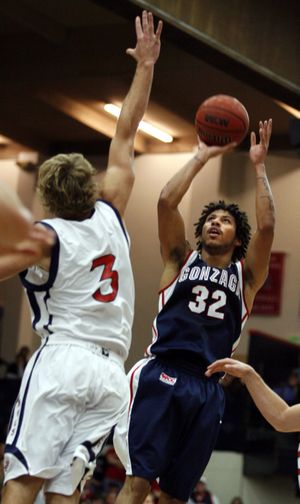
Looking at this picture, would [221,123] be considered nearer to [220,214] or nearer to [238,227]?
[220,214]

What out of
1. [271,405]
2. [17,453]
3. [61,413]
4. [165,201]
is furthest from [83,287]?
[165,201]

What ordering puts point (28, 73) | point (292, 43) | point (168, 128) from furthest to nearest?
point (168, 128) < point (28, 73) < point (292, 43)

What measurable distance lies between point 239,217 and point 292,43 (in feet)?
23.5

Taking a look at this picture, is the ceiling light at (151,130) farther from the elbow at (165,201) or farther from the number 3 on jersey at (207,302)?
the number 3 on jersey at (207,302)

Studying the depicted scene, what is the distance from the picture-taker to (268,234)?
6.76m

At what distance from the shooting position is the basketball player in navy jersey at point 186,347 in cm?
639

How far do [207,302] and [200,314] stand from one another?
0.09 meters

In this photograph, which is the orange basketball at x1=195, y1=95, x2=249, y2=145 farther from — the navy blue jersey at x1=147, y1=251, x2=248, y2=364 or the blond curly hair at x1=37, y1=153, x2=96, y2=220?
the blond curly hair at x1=37, y1=153, x2=96, y2=220

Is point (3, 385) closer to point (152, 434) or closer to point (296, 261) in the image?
point (296, 261)

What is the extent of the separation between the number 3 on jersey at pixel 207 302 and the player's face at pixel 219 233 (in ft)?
1.16

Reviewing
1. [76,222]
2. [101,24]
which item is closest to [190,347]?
[76,222]

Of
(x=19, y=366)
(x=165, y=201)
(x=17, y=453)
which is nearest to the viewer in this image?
(x=17, y=453)

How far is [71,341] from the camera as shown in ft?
16.5

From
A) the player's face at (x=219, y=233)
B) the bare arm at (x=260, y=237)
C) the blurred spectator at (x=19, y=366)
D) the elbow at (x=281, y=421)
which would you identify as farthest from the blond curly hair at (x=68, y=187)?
the blurred spectator at (x=19, y=366)
